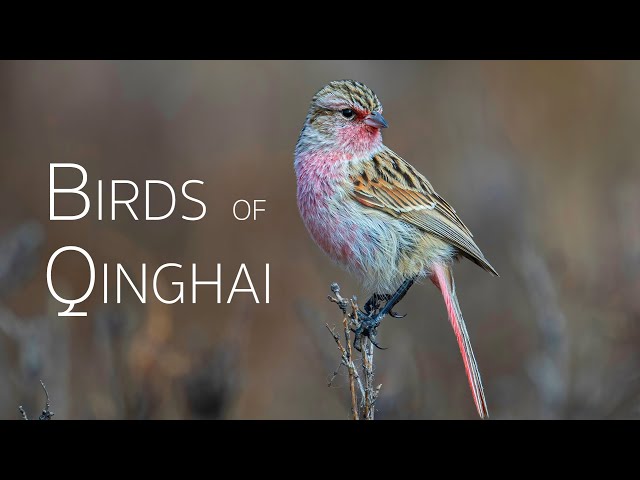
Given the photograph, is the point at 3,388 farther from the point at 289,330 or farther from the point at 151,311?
the point at 289,330

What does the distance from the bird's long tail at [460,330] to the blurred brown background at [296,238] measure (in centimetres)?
46

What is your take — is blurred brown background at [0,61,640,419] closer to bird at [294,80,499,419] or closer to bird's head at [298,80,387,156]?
bird at [294,80,499,419]

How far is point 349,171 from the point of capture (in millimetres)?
5336

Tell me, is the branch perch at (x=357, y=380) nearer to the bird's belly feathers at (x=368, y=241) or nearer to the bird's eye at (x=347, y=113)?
the bird's belly feathers at (x=368, y=241)

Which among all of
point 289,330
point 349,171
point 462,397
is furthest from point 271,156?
point 349,171

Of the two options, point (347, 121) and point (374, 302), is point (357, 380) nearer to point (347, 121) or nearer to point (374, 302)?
point (374, 302)

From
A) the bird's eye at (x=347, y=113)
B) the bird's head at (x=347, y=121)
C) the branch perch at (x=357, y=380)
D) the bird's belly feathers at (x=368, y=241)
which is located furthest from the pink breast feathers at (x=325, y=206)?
the branch perch at (x=357, y=380)

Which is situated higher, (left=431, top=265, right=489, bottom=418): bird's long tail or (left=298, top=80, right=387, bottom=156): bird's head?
(left=298, top=80, right=387, bottom=156): bird's head

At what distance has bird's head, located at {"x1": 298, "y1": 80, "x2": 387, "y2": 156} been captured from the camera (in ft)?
17.3

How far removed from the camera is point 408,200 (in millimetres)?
5461

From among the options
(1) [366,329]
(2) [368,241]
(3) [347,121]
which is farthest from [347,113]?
(1) [366,329]

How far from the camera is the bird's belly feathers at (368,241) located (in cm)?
515

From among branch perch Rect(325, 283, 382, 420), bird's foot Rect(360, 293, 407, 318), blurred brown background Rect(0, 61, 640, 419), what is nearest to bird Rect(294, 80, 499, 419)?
bird's foot Rect(360, 293, 407, 318)

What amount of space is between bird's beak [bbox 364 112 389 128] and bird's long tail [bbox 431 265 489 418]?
90 cm
